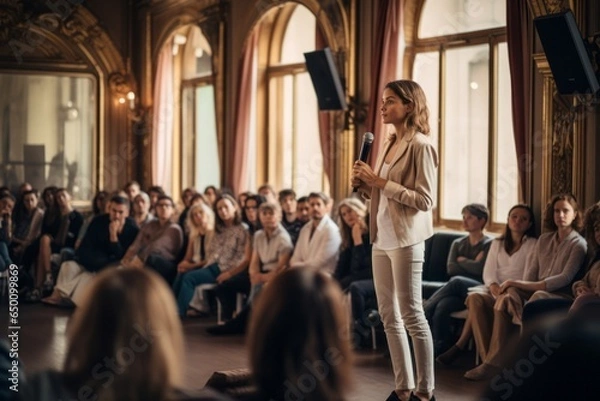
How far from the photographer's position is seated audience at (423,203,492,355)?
6473mm

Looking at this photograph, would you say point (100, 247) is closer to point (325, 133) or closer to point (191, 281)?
point (191, 281)

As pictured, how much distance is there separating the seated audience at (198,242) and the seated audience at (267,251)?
0.74 metres

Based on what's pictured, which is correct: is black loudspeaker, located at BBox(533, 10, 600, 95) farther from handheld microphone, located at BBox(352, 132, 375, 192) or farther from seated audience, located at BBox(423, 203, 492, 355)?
handheld microphone, located at BBox(352, 132, 375, 192)

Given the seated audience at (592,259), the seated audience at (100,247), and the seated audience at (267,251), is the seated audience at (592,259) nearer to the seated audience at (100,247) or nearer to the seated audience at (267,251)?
the seated audience at (267,251)

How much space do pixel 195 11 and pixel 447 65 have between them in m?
4.50

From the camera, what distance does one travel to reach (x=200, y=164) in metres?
13.0

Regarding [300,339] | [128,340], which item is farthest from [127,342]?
[300,339]

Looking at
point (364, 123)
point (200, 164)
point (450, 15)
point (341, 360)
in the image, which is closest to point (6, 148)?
point (200, 164)

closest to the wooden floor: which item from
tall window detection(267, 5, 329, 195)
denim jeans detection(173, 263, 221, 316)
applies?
denim jeans detection(173, 263, 221, 316)

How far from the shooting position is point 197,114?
1299 cm

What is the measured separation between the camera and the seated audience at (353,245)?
23.7 ft

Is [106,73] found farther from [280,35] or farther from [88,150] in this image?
[280,35]

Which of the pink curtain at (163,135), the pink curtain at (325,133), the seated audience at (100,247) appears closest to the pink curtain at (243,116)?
the pink curtain at (325,133)

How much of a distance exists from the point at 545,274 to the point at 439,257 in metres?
1.33
